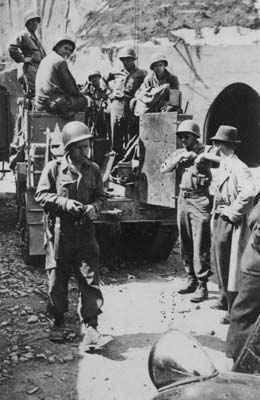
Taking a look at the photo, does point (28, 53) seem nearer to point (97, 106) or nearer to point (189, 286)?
point (97, 106)

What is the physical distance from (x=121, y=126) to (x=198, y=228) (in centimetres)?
256

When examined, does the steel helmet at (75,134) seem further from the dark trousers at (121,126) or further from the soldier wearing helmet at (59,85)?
the dark trousers at (121,126)

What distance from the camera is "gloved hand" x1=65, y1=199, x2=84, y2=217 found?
513cm

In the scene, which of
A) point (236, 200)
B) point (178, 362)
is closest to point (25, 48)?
point (236, 200)

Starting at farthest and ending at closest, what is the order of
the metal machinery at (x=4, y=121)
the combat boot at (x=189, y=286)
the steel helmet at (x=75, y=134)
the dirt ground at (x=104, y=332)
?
the metal machinery at (x=4, y=121), the combat boot at (x=189, y=286), the steel helmet at (x=75, y=134), the dirt ground at (x=104, y=332)

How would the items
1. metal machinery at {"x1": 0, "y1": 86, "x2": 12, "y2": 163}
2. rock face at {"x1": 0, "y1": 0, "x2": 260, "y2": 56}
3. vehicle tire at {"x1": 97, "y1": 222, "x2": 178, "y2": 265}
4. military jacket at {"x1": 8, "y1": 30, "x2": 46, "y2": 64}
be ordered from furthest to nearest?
rock face at {"x1": 0, "y1": 0, "x2": 260, "y2": 56} → metal machinery at {"x1": 0, "y1": 86, "x2": 12, "y2": 163} → military jacket at {"x1": 8, "y1": 30, "x2": 46, "y2": 64} → vehicle tire at {"x1": 97, "y1": 222, "x2": 178, "y2": 265}

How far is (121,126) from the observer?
8.59 meters

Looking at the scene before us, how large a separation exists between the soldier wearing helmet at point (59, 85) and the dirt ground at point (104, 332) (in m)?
2.17

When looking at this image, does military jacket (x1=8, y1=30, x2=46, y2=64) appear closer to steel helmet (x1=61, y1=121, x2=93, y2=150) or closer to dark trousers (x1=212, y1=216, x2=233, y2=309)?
steel helmet (x1=61, y1=121, x2=93, y2=150)

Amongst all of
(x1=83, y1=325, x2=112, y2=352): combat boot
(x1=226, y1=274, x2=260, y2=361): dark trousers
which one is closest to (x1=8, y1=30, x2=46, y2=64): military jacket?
(x1=83, y1=325, x2=112, y2=352): combat boot

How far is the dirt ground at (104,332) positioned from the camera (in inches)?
183

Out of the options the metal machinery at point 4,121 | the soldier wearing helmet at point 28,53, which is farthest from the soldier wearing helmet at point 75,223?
the metal machinery at point 4,121

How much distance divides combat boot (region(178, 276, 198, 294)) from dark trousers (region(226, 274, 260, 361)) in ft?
7.96

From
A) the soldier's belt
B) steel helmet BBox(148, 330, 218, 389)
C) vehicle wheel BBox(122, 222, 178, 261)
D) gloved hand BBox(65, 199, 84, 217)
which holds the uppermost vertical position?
gloved hand BBox(65, 199, 84, 217)
